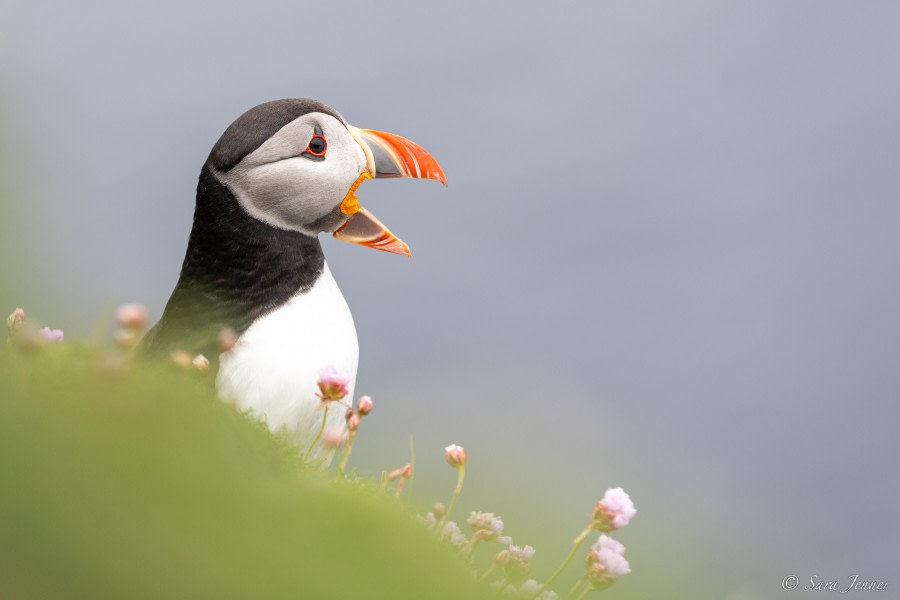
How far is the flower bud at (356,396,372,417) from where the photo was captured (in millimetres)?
2801

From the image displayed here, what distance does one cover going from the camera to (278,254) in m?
4.12

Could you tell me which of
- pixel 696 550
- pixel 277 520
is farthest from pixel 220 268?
pixel 277 520

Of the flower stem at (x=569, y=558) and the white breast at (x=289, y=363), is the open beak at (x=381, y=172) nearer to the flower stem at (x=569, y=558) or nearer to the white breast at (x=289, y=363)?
the white breast at (x=289, y=363)

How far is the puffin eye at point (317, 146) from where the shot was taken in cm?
426

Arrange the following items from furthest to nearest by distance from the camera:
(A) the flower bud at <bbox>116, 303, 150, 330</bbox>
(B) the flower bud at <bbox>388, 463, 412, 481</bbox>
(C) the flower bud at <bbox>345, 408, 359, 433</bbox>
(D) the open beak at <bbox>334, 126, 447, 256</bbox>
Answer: (D) the open beak at <bbox>334, 126, 447, 256</bbox>, (C) the flower bud at <bbox>345, 408, 359, 433</bbox>, (B) the flower bud at <bbox>388, 463, 412, 481</bbox>, (A) the flower bud at <bbox>116, 303, 150, 330</bbox>

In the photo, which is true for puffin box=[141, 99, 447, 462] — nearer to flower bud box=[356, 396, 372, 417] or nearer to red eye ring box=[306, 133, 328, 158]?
red eye ring box=[306, 133, 328, 158]

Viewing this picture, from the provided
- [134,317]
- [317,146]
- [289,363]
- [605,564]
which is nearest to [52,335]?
[134,317]

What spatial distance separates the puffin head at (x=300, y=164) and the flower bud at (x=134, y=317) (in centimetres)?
191

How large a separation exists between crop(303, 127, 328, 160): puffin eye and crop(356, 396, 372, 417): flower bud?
1765 millimetres

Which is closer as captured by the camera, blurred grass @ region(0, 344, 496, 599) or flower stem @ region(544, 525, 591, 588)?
blurred grass @ region(0, 344, 496, 599)

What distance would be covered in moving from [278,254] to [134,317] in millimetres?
1844

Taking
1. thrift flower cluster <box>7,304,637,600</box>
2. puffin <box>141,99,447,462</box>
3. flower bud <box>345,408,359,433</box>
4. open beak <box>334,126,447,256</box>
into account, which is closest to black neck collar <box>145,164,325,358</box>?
puffin <box>141,99,447,462</box>

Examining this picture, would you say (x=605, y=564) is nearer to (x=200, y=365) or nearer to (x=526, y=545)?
(x=526, y=545)

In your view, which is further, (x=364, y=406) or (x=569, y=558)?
(x=364, y=406)
